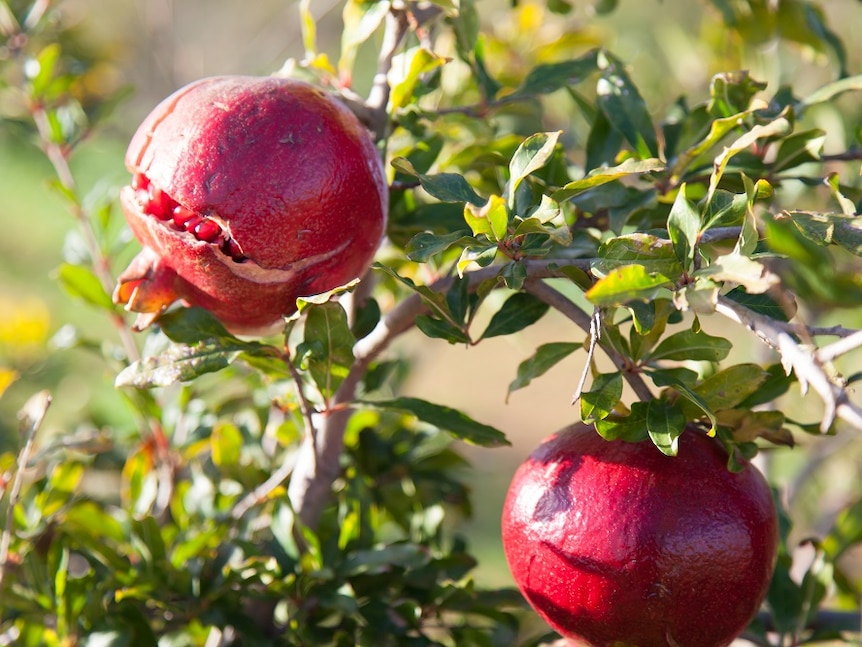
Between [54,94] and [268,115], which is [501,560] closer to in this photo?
[54,94]

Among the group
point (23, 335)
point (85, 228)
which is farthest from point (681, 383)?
point (23, 335)

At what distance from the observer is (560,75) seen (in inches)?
33.7

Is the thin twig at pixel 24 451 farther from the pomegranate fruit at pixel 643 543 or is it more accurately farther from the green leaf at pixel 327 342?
the pomegranate fruit at pixel 643 543

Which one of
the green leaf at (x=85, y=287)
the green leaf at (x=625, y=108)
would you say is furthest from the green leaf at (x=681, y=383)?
the green leaf at (x=85, y=287)

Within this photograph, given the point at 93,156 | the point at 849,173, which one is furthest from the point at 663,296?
the point at 93,156

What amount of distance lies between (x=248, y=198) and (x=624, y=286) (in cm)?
26

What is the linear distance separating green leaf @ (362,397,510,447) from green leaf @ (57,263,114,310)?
0.40 metres

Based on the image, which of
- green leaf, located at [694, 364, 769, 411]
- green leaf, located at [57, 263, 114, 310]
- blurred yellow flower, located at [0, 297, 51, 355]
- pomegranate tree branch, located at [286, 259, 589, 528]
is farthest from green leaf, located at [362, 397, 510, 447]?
blurred yellow flower, located at [0, 297, 51, 355]

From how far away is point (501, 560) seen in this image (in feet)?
8.24

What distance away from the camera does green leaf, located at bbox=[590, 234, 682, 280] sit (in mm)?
584

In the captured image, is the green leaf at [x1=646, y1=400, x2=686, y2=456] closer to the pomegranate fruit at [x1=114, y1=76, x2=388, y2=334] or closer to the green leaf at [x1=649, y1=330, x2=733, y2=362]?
the green leaf at [x1=649, y1=330, x2=733, y2=362]

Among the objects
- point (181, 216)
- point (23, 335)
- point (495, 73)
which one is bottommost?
point (23, 335)

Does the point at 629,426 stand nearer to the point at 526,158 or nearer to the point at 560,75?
the point at 526,158

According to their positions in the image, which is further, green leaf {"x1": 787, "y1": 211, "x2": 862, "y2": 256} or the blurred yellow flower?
the blurred yellow flower
